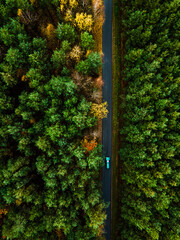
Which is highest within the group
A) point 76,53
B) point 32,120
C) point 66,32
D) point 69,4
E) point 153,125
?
point 69,4

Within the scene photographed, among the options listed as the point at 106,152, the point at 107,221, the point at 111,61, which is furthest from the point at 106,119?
the point at 107,221

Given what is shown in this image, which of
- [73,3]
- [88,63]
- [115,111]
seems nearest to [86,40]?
[88,63]

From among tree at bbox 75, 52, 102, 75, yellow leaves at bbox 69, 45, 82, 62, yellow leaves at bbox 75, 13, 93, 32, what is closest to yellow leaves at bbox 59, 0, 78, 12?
yellow leaves at bbox 75, 13, 93, 32

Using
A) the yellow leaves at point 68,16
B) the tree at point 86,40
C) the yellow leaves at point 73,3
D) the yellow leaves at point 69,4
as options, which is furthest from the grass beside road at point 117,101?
the yellow leaves at point 68,16

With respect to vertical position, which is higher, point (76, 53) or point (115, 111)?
point (76, 53)

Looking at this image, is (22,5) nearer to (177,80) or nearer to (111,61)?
(111,61)

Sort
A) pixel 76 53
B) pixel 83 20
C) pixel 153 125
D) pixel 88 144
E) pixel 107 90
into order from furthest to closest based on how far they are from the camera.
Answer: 1. pixel 107 90
2. pixel 88 144
3. pixel 76 53
4. pixel 83 20
5. pixel 153 125

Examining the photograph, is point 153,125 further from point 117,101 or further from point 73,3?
point 73,3
